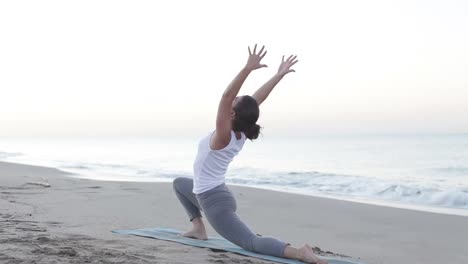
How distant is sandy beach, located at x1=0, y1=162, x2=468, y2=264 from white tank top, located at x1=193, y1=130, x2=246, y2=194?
0.53m

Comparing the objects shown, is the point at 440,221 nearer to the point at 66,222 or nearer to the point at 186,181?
the point at 186,181

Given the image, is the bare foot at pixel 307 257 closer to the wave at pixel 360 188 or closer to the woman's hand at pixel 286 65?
the woman's hand at pixel 286 65

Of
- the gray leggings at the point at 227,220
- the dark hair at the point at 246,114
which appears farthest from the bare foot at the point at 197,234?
the dark hair at the point at 246,114

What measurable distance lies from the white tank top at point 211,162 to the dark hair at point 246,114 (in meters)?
0.10

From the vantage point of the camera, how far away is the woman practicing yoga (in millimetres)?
3570

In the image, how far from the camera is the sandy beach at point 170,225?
12.2 ft

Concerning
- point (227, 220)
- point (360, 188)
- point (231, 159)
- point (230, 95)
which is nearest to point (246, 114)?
point (230, 95)

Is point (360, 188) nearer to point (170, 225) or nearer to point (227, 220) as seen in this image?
point (170, 225)

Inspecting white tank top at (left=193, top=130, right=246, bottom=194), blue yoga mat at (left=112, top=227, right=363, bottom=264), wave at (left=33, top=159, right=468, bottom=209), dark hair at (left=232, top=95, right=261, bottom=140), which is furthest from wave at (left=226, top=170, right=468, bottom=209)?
dark hair at (left=232, top=95, right=261, bottom=140)

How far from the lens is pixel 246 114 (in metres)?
3.72

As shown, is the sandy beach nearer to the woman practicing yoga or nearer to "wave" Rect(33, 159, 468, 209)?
the woman practicing yoga

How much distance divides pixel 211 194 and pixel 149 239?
2.54ft

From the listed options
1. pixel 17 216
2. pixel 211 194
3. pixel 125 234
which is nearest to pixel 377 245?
pixel 211 194

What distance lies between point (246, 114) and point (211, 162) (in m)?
0.53
